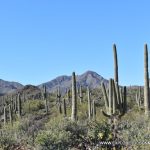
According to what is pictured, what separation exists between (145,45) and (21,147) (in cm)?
1054

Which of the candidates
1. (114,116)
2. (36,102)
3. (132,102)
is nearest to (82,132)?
(114,116)

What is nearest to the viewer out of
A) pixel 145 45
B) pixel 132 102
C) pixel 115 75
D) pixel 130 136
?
pixel 130 136

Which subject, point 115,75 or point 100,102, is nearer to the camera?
point 115,75

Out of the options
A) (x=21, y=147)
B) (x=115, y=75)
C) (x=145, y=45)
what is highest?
(x=145, y=45)

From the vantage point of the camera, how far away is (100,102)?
183 ft

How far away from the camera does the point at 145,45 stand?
28.9 meters

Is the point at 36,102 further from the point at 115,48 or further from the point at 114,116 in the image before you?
the point at 114,116

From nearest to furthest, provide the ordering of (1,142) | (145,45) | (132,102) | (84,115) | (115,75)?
(1,142) → (115,75) → (145,45) → (84,115) → (132,102)

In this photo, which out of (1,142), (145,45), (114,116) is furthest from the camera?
(145,45)

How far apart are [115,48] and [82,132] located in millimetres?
7979

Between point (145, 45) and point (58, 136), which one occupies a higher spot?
point (145, 45)

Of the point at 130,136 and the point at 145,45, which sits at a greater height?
the point at 145,45

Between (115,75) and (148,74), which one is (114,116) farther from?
(148,74)

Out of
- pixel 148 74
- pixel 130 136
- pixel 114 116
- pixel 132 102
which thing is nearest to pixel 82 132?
pixel 114 116
